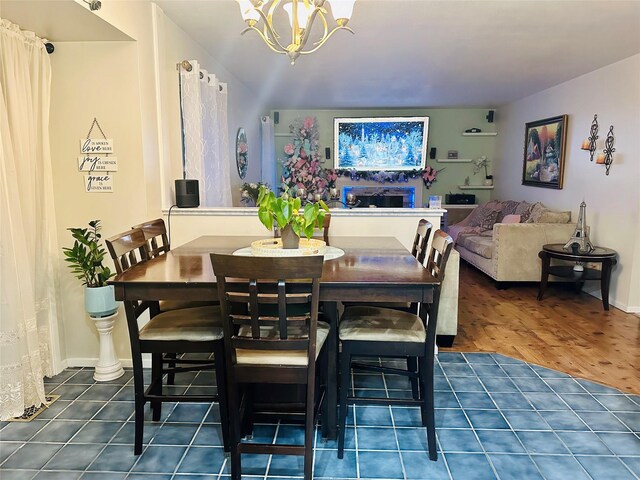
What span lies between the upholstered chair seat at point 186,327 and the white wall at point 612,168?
149 inches

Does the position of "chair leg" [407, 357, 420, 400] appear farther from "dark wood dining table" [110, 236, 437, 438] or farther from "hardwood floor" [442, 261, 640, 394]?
"hardwood floor" [442, 261, 640, 394]

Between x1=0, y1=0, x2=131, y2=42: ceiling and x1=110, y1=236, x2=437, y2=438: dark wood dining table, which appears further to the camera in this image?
x1=0, y1=0, x2=131, y2=42: ceiling

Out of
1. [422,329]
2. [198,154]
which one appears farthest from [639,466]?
[198,154]

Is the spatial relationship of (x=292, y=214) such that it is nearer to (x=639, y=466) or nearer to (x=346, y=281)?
(x=346, y=281)

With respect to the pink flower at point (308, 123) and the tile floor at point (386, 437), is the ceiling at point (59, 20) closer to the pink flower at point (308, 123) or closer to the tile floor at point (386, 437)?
the tile floor at point (386, 437)

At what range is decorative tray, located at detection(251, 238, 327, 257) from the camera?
2.20 meters

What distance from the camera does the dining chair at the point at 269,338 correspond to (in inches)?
61.9

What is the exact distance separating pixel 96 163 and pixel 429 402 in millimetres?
2322

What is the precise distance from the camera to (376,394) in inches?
102

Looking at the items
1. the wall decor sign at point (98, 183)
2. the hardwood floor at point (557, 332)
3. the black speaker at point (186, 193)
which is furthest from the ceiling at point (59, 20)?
the hardwood floor at point (557, 332)

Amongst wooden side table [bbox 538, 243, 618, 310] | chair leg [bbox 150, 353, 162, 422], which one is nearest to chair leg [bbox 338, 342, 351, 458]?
chair leg [bbox 150, 353, 162, 422]

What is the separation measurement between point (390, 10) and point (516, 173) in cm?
447

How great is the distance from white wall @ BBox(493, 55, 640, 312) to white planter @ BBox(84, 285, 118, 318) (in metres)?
4.24

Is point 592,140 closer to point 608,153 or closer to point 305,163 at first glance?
point 608,153
